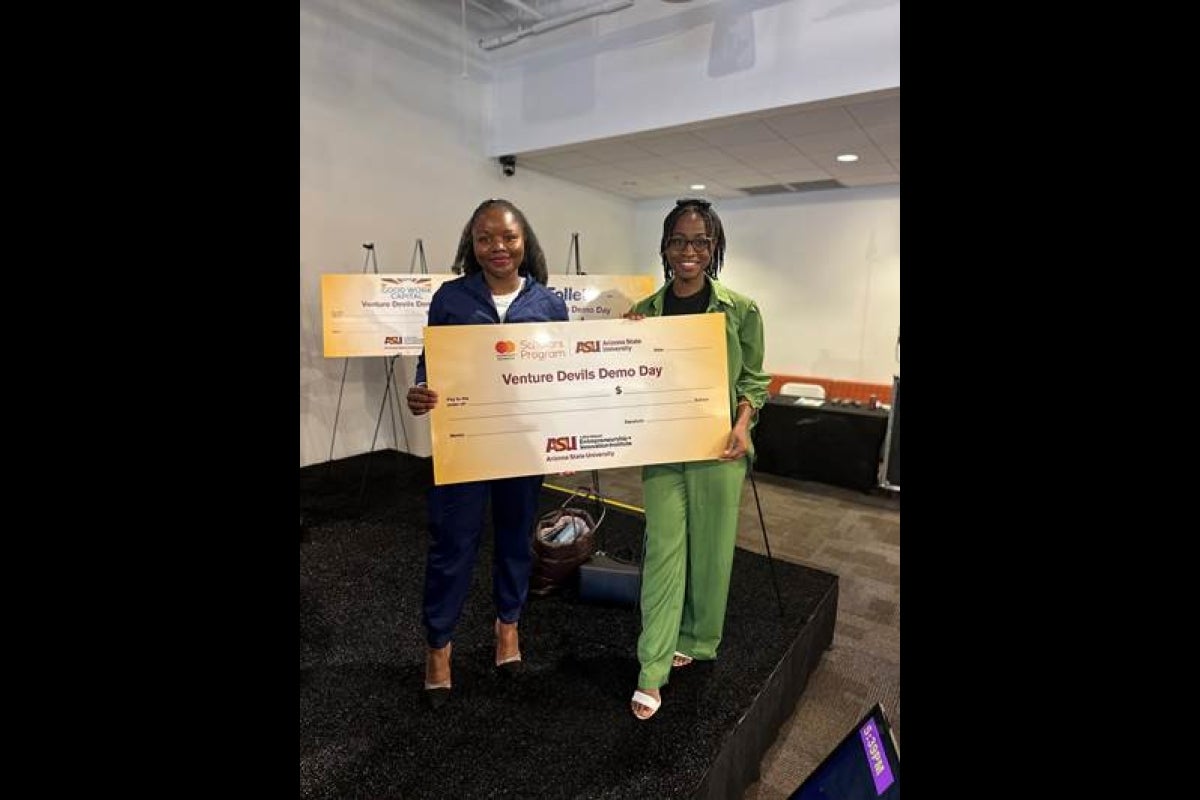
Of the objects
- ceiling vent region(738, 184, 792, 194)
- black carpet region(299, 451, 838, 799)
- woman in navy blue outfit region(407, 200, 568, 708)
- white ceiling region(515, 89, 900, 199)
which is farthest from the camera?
ceiling vent region(738, 184, 792, 194)

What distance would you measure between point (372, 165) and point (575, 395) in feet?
11.8

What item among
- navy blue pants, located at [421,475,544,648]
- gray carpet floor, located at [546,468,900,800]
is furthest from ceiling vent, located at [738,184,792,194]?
navy blue pants, located at [421,475,544,648]

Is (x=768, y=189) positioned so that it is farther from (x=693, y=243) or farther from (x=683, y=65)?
(x=693, y=243)

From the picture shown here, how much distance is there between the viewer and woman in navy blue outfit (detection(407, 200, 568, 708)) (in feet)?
5.62

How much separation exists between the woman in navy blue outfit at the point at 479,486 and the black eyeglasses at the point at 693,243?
393 millimetres

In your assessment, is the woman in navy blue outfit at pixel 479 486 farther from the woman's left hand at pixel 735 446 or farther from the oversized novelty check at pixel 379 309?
the oversized novelty check at pixel 379 309

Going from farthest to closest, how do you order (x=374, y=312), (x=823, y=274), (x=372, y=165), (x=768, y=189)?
(x=823, y=274)
(x=768, y=189)
(x=372, y=165)
(x=374, y=312)

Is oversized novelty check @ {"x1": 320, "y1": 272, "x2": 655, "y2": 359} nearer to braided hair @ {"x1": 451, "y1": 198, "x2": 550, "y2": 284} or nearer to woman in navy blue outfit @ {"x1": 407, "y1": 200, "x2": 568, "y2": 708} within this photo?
braided hair @ {"x1": 451, "y1": 198, "x2": 550, "y2": 284}

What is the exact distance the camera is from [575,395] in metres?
1.75

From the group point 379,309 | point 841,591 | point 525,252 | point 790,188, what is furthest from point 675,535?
point 790,188

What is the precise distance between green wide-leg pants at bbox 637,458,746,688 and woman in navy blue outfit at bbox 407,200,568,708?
386 mm
